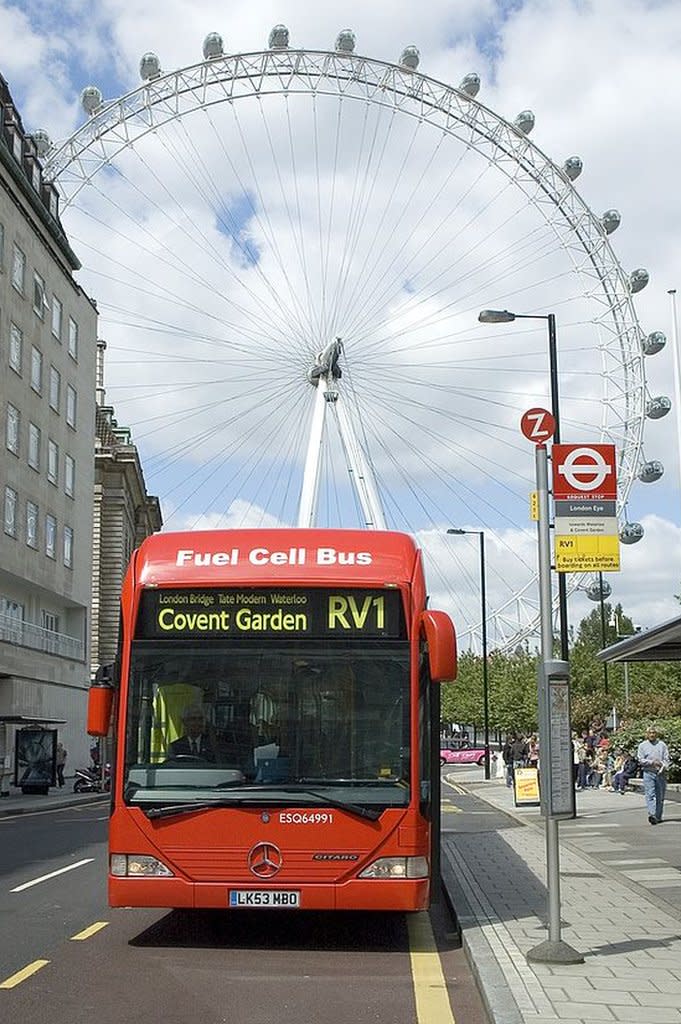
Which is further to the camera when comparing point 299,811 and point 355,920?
point 355,920

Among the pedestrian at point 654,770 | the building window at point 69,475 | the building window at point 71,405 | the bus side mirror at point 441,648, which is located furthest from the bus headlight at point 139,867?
the building window at point 71,405

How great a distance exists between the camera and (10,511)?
5169 cm

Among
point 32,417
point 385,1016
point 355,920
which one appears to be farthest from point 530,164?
point 385,1016

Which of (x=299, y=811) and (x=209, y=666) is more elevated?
(x=209, y=666)

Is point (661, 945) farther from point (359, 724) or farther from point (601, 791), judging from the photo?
point (601, 791)

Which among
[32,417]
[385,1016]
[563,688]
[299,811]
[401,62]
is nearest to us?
[385,1016]

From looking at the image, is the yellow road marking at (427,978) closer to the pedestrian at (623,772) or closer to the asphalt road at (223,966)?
the asphalt road at (223,966)

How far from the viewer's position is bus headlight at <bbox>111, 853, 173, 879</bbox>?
35.0 feet

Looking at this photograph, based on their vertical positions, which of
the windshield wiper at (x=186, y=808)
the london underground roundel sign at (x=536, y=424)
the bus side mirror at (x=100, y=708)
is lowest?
the windshield wiper at (x=186, y=808)

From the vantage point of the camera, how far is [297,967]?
→ 33.6ft

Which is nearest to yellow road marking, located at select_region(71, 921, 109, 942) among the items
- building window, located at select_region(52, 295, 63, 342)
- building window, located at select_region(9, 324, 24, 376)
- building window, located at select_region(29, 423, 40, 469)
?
building window, located at select_region(9, 324, 24, 376)

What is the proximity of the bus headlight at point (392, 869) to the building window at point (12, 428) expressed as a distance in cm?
4261

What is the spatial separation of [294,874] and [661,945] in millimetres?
2840

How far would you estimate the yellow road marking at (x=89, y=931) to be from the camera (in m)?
11.7
